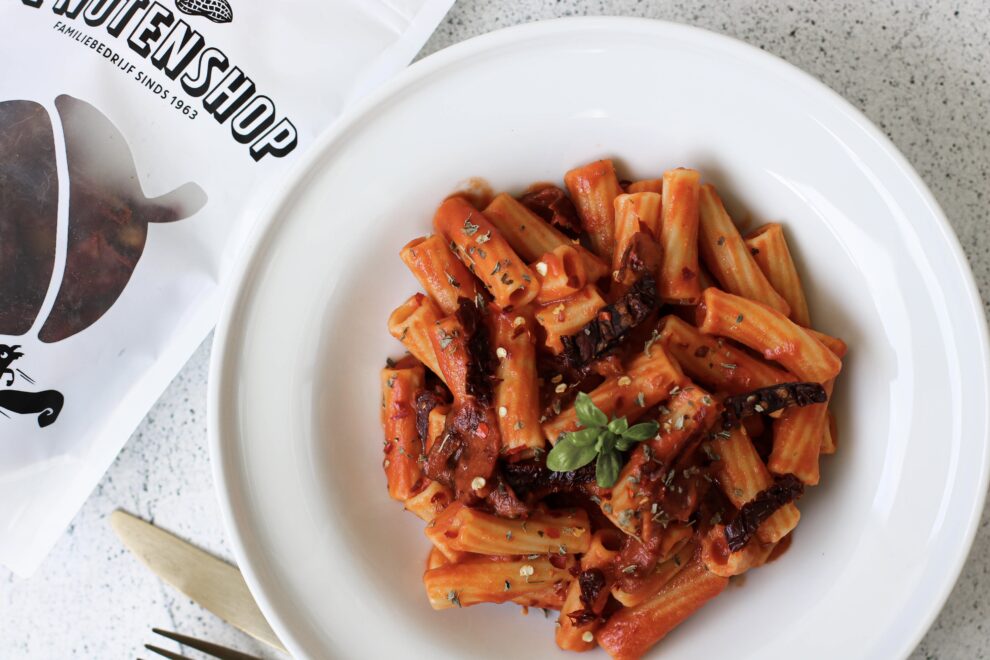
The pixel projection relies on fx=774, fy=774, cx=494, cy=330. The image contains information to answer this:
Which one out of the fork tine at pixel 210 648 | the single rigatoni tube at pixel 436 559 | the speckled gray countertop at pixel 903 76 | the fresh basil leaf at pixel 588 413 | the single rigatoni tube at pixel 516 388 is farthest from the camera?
the fork tine at pixel 210 648

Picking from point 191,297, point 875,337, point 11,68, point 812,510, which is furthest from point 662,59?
point 11,68

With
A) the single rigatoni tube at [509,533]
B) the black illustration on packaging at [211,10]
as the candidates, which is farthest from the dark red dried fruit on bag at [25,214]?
the single rigatoni tube at [509,533]

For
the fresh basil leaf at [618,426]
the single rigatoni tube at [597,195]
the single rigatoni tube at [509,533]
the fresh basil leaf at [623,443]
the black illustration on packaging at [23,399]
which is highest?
the single rigatoni tube at [597,195]

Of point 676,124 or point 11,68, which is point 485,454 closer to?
point 676,124

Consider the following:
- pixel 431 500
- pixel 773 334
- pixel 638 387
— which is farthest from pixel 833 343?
pixel 431 500

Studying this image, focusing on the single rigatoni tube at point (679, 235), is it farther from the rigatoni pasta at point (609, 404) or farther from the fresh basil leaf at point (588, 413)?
the fresh basil leaf at point (588, 413)

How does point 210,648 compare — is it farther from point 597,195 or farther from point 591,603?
point 597,195
